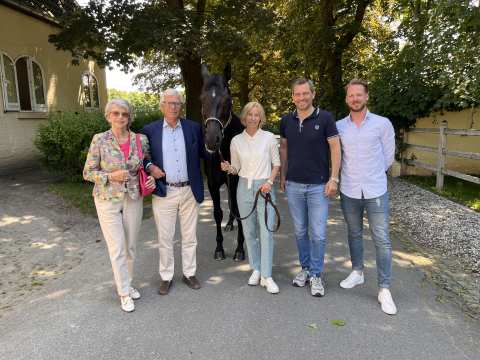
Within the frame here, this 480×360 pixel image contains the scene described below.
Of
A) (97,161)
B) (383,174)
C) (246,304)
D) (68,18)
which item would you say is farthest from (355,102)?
(68,18)

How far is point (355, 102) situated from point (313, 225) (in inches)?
49.0

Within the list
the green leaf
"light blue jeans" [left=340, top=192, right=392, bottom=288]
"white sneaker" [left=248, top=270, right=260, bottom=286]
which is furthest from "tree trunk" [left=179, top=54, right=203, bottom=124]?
the green leaf

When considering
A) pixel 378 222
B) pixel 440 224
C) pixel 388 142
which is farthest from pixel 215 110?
pixel 440 224

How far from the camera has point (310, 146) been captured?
3.66 metres

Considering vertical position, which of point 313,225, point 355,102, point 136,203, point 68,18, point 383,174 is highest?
point 68,18

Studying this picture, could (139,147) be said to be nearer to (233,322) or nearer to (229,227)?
(233,322)

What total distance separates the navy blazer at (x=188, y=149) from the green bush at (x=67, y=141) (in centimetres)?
503

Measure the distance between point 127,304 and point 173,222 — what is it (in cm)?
89

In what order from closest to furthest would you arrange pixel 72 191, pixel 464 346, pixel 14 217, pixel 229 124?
pixel 464 346
pixel 229 124
pixel 14 217
pixel 72 191

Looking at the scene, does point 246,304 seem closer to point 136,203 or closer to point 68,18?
point 136,203

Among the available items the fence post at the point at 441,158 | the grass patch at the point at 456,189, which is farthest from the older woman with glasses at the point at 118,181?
the fence post at the point at 441,158

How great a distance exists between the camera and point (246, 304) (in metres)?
3.73

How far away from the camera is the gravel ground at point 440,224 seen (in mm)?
5109

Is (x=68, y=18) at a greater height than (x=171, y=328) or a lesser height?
greater
